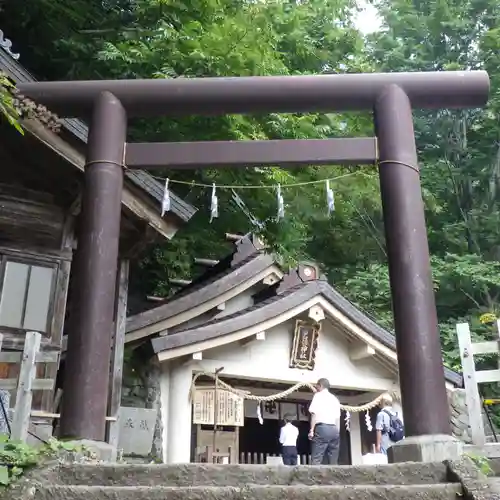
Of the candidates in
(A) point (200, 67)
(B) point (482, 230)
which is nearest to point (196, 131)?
(A) point (200, 67)

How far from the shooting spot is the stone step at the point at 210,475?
359cm

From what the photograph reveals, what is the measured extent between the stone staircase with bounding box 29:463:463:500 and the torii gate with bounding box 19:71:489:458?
953 millimetres

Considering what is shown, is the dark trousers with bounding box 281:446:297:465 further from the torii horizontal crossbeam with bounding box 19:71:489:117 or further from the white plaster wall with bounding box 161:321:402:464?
the torii horizontal crossbeam with bounding box 19:71:489:117

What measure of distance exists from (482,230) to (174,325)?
13175mm

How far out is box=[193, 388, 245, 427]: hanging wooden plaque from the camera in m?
11.1

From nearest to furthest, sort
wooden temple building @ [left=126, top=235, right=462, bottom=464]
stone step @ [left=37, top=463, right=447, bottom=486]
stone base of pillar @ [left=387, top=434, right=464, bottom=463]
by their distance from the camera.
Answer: stone step @ [left=37, top=463, right=447, bottom=486]
stone base of pillar @ [left=387, top=434, right=464, bottom=463]
wooden temple building @ [left=126, top=235, right=462, bottom=464]

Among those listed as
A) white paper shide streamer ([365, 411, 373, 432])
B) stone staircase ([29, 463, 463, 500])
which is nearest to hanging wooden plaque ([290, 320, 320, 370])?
white paper shide streamer ([365, 411, 373, 432])

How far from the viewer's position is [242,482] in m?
3.59

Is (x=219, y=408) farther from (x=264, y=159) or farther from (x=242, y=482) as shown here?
(x=242, y=482)

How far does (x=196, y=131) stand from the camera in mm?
9344

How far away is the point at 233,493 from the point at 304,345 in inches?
353

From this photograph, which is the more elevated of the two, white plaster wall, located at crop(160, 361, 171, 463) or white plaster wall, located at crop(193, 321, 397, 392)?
white plaster wall, located at crop(193, 321, 397, 392)

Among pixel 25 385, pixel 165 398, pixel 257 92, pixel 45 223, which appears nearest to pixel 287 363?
pixel 165 398

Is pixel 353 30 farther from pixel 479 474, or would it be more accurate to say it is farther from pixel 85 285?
pixel 479 474
